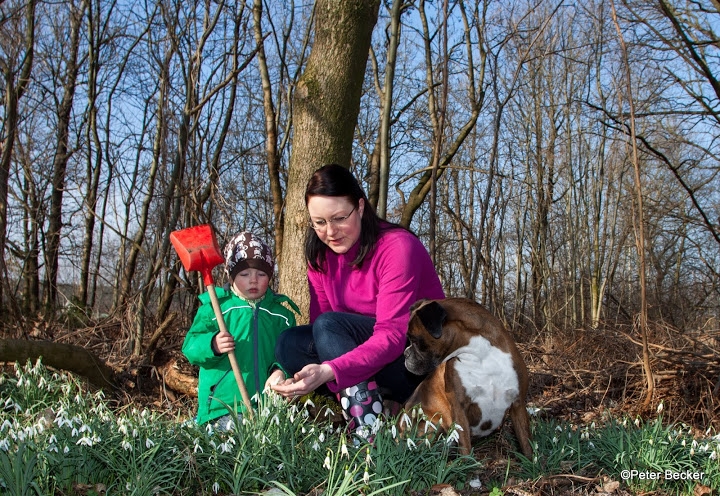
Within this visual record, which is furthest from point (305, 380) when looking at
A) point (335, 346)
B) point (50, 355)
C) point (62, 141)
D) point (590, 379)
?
point (62, 141)

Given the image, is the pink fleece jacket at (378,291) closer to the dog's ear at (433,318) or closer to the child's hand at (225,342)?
the dog's ear at (433,318)

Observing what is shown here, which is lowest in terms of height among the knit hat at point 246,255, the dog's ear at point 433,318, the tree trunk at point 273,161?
the dog's ear at point 433,318

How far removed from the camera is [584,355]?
6086 millimetres

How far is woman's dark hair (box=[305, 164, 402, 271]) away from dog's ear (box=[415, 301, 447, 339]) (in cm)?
62

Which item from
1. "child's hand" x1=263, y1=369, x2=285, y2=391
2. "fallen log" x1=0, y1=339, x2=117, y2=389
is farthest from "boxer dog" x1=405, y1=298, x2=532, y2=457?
"fallen log" x1=0, y1=339, x2=117, y2=389

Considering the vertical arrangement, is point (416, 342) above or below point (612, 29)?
below

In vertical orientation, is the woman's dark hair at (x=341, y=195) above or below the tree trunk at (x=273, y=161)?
below

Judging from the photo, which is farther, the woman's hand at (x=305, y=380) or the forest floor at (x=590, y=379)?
the forest floor at (x=590, y=379)

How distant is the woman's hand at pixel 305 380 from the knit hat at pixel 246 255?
3.13 ft

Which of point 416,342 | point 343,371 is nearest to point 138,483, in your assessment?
point 343,371

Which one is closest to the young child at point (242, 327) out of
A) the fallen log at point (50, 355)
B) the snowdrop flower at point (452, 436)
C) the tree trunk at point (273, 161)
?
the snowdrop flower at point (452, 436)

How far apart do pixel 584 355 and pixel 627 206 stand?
7421mm

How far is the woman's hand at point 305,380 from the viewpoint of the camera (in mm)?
3078

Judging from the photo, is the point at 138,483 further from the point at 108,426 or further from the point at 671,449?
the point at 671,449
